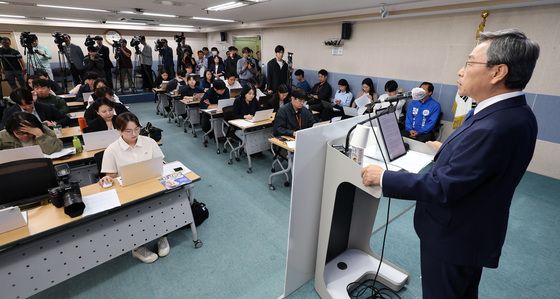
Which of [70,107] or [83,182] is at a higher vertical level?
[70,107]

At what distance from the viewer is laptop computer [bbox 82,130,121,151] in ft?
9.12

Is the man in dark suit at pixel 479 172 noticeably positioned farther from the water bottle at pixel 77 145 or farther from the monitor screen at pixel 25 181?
the water bottle at pixel 77 145

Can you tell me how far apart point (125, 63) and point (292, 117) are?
331 inches

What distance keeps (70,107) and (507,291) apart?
22.7 feet

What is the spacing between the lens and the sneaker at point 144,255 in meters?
2.30

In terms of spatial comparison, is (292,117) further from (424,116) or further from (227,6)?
(227,6)

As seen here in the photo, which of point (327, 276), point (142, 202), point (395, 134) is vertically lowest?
point (327, 276)

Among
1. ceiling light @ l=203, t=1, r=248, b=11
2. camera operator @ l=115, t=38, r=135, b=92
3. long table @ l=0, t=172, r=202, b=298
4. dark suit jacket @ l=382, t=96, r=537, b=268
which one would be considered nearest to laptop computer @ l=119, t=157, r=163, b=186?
long table @ l=0, t=172, r=202, b=298

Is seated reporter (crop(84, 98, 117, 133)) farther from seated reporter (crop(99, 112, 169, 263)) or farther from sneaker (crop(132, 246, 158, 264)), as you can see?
sneaker (crop(132, 246, 158, 264))

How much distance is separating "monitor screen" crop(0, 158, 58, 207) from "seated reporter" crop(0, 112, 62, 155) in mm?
959

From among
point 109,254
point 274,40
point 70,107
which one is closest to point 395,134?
point 109,254

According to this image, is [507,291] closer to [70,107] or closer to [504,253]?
[504,253]

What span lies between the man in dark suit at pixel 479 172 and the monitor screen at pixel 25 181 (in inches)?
85.7

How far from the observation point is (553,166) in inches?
153
